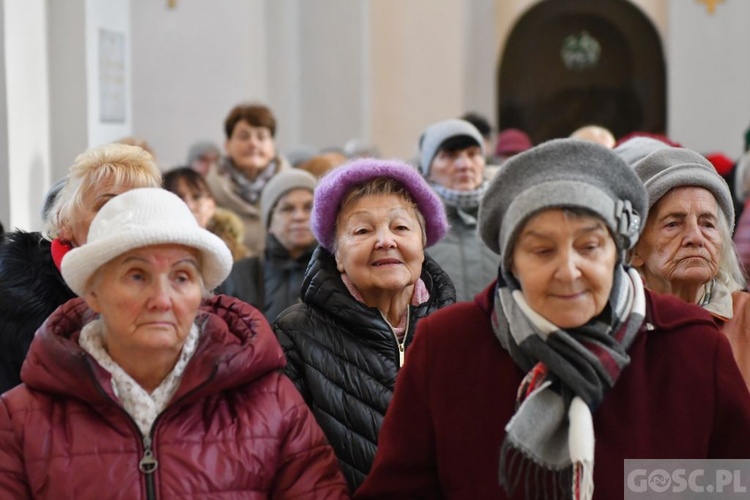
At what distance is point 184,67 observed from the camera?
1296cm

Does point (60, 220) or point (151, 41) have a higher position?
point (151, 41)

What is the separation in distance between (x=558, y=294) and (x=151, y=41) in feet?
34.8

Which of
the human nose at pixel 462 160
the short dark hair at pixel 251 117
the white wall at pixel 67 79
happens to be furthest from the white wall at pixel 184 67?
the human nose at pixel 462 160

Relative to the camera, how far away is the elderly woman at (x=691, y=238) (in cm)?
403

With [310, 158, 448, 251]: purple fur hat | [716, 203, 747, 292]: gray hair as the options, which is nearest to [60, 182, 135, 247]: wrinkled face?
[310, 158, 448, 251]: purple fur hat

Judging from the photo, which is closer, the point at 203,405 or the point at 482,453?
the point at 482,453

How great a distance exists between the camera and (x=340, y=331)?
3867mm

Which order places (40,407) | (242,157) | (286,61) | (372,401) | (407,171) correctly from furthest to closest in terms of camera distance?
(286,61), (242,157), (407,171), (372,401), (40,407)

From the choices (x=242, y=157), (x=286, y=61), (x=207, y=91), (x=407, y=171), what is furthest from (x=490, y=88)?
(x=407, y=171)

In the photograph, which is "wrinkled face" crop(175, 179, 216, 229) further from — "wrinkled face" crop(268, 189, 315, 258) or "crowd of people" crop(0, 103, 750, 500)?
"crowd of people" crop(0, 103, 750, 500)

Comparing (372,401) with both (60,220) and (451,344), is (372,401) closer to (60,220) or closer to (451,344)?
(451,344)

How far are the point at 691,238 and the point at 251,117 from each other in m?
5.71

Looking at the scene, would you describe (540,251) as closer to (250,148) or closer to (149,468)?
(149,468)

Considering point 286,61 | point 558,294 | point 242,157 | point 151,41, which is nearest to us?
point 558,294
